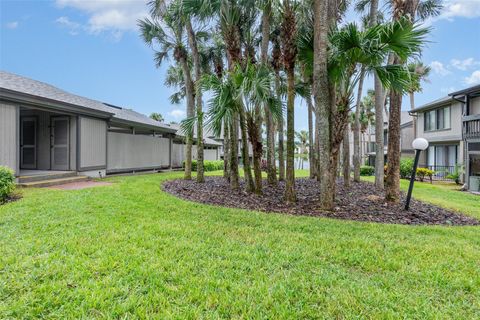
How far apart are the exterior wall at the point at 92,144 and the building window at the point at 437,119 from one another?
20535 millimetres

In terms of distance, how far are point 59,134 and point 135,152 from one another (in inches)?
162

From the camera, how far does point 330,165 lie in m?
6.38

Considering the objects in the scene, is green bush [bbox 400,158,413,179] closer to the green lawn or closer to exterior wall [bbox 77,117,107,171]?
the green lawn

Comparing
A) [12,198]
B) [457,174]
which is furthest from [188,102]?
[457,174]

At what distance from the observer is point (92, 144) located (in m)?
11.7

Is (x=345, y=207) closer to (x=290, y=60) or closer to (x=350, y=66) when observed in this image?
(x=350, y=66)

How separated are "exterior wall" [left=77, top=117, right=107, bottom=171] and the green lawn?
21.3 ft

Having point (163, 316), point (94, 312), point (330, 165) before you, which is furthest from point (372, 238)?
point (94, 312)

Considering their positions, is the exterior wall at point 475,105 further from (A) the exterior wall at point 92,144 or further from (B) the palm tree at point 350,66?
(A) the exterior wall at point 92,144

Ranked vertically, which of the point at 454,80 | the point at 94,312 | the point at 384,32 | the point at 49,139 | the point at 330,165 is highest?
the point at 454,80

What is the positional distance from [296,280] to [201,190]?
6.36 m

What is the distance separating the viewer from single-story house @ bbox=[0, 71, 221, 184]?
8.33m

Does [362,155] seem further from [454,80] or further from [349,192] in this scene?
[349,192]

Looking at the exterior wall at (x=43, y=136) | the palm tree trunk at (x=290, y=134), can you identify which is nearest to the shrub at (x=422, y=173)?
the palm tree trunk at (x=290, y=134)
